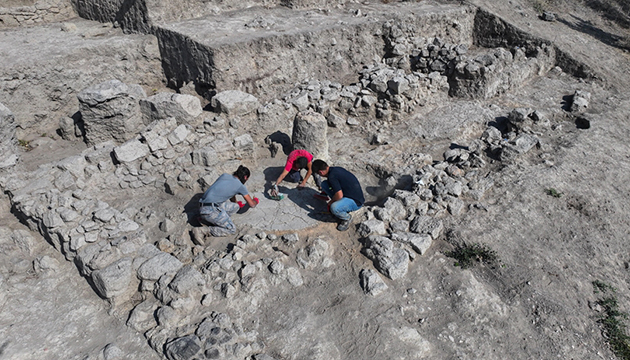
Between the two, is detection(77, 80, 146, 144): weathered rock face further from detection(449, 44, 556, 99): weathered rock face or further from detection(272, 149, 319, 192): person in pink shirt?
detection(449, 44, 556, 99): weathered rock face

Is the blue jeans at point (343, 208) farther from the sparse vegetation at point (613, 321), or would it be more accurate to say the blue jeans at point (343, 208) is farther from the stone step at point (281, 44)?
the stone step at point (281, 44)

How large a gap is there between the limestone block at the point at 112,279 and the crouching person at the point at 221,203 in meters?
1.14

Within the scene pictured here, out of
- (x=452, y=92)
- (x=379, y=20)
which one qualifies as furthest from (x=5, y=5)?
(x=452, y=92)

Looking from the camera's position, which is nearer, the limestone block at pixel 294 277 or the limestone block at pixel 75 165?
the limestone block at pixel 294 277

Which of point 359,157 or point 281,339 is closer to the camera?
point 281,339

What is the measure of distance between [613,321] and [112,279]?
5.60 metres

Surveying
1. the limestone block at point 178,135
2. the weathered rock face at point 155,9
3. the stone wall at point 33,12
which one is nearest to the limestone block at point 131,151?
the limestone block at point 178,135

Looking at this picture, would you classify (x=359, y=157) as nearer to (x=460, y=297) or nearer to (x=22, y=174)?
(x=460, y=297)

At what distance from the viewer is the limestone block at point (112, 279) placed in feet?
15.3

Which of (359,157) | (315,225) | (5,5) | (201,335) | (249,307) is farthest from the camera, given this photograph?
(5,5)

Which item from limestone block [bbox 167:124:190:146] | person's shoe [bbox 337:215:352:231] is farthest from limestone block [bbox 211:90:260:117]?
person's shoe [bbox 337:215:352:231]

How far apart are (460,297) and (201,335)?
2.91 metres

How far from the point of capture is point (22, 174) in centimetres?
589

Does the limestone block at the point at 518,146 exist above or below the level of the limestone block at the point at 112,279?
below
